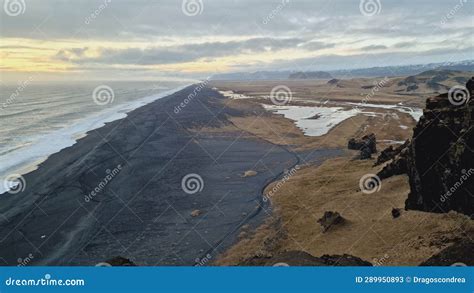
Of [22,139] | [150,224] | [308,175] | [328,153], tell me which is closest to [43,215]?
[150,224]

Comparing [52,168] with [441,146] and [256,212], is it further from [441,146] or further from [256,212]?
[441,146]
